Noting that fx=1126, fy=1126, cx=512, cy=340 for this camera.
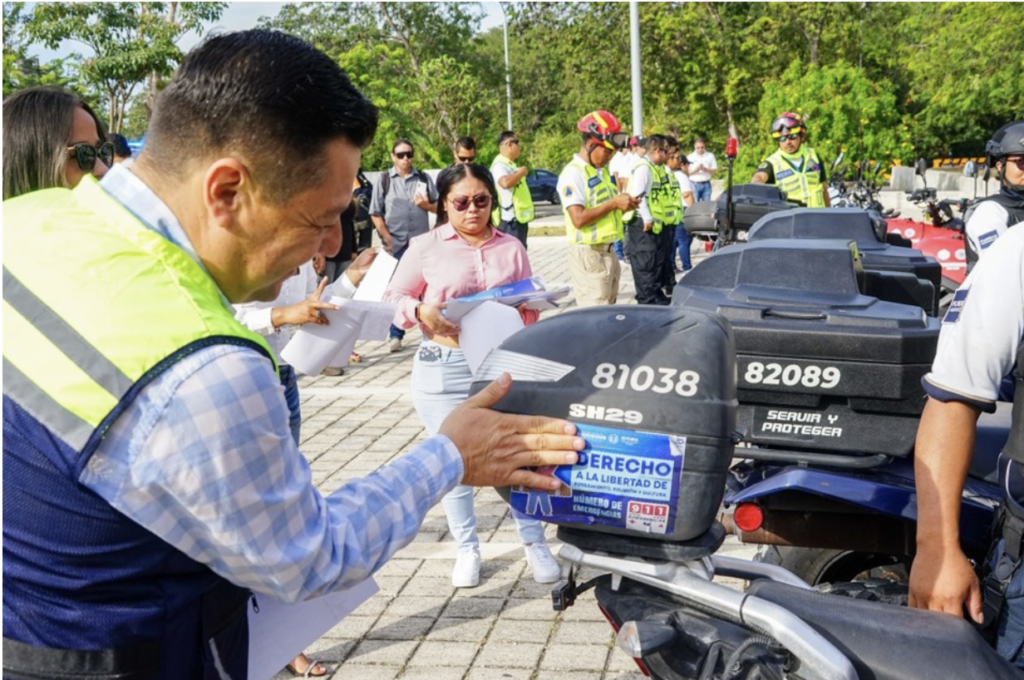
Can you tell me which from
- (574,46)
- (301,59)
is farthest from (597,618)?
(574,46)

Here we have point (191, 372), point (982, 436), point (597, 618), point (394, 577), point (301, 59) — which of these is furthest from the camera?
point (394, 577)

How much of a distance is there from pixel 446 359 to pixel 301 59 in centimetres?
294

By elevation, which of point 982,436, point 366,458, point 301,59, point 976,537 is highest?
point 301,59

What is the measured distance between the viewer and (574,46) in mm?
36094

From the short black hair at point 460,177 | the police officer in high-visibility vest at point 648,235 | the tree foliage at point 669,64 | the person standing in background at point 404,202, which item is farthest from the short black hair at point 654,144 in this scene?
the short black hair at point 460,177

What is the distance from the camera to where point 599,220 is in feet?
28.9

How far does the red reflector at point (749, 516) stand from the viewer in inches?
123

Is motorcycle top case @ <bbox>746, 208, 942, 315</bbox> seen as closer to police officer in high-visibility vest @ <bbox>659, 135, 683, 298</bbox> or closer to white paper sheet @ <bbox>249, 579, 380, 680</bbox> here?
white paper sheet @ <bbox>249, 579, 380, 680</bbox>

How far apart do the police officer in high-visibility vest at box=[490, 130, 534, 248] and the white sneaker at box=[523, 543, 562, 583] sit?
7071mm

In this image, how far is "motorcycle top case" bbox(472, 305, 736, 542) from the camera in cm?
193

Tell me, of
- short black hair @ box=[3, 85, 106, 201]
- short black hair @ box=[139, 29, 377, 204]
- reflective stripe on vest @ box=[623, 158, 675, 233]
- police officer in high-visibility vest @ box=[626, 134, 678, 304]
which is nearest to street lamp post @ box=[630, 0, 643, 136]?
reflective stripe on vest @ box=[623, 158, 675, 233]

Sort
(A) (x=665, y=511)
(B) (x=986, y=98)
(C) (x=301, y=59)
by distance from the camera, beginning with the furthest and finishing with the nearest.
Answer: (B) (x=986, y=98) → (A) (x=665, y=511) → (C) (x=301, y=59)

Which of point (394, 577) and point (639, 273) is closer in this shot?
point (394, 577)

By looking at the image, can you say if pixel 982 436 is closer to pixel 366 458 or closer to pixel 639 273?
pixel 366 458
